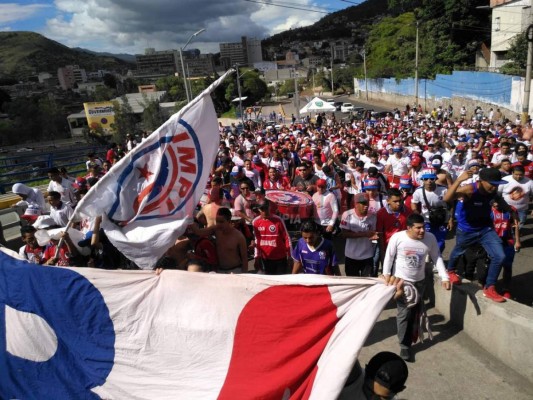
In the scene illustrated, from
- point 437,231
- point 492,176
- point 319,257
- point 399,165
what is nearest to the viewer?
point 319,257

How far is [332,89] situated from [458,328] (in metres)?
78.9

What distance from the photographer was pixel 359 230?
5254mm

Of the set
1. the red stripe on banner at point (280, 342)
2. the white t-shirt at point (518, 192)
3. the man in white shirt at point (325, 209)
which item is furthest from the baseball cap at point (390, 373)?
the white t-shirt at point (518, 192)

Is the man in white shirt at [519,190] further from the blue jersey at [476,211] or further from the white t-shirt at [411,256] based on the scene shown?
the white t-shirt at [411,256]

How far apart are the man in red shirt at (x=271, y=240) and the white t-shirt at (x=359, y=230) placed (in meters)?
0.81

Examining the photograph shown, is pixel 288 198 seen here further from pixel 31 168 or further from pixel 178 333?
pixel 31 168

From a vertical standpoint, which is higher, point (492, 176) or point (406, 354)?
point (492, 176)

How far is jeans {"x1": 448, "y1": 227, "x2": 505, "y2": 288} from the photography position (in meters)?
4.82

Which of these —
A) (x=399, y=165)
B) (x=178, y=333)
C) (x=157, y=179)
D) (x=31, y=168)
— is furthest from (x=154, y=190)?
(x=31, y=168)

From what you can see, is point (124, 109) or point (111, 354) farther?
point (124, 109)

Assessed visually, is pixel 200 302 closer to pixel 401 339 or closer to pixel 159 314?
pixel 159 314

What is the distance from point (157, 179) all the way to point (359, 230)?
9.09ft

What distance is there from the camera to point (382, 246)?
5414 millimetres

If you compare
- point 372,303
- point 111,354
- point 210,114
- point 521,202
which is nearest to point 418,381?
point 372,303
